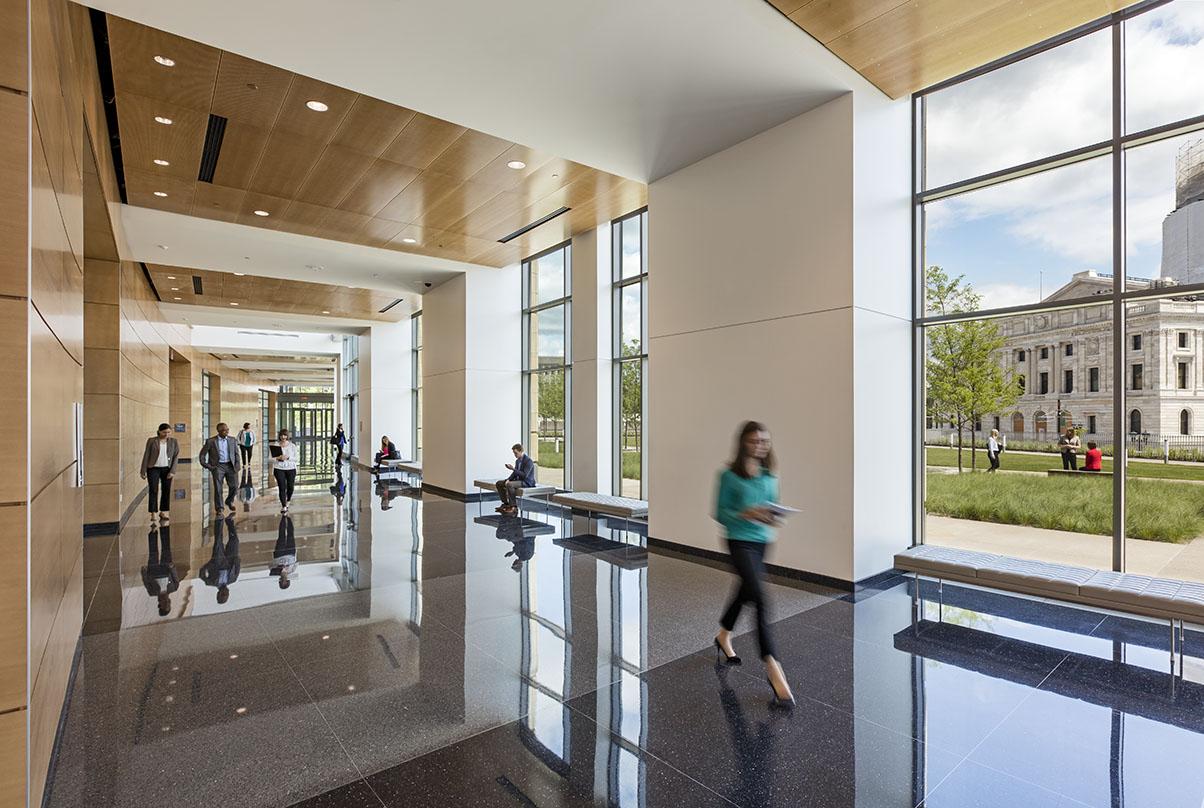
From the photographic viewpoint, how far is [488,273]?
574 inches

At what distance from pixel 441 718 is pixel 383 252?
11175 millimetres

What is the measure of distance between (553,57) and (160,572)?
7.33m

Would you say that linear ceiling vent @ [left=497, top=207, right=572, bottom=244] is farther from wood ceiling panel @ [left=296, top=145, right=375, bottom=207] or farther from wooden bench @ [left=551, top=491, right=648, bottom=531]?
Answer: wooden bench @ [left=551, top=491, right=648, bottom=531]

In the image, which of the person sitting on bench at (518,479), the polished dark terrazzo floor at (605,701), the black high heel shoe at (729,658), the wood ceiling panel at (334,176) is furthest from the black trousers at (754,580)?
the person sitting on bench at (518,479)

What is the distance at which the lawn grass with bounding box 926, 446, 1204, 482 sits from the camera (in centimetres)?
579

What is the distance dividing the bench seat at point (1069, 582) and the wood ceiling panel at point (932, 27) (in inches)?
195

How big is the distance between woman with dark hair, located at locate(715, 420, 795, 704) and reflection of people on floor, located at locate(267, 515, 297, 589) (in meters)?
5.06

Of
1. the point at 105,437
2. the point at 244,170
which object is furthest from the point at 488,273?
the point at 105,437

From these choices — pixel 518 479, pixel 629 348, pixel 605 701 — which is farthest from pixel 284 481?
pixel 605 701

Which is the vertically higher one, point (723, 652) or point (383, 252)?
point (383, 252)

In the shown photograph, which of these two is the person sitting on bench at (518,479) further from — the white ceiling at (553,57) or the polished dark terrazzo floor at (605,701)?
the white ceiling at (553,57)

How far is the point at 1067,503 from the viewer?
6594 mm

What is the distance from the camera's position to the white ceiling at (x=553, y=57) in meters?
5.23

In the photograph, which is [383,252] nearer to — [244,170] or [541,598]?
[244,170]
